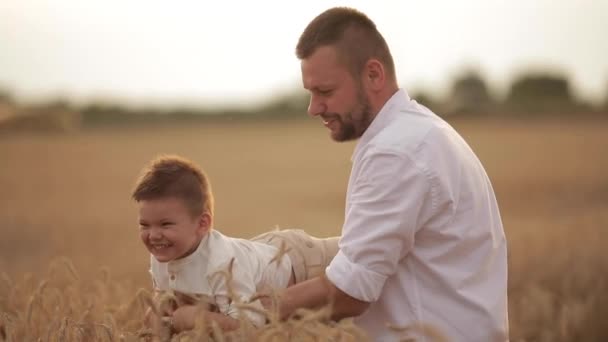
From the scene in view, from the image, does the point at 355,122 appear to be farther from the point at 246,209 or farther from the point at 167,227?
the point at 246,209

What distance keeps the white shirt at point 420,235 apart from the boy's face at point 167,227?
545 mm

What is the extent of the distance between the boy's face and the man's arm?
1.49ft

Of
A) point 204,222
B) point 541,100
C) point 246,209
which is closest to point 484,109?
point 541,100

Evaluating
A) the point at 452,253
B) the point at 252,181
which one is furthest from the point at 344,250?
the point at 252,181

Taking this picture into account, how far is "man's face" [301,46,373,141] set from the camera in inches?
124

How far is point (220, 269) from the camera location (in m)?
3.22

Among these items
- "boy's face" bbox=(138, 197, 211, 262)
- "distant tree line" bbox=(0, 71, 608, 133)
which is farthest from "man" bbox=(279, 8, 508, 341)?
"distant tree line" bbox=(0, 71, 608, 133)

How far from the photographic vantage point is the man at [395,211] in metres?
2.98

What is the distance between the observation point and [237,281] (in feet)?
10.5

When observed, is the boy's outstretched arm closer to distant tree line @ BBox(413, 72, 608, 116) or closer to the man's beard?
the man's beard

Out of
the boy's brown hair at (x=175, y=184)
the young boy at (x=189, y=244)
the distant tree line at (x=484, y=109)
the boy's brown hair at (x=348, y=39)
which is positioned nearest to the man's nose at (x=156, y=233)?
the young boy at (x=189, y=244)

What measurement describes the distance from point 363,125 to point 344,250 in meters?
0.45

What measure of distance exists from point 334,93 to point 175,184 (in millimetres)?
611

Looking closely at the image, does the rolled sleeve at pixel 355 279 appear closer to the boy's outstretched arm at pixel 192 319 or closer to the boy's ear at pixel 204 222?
the boy's outstretched arm at pixel 192 319
